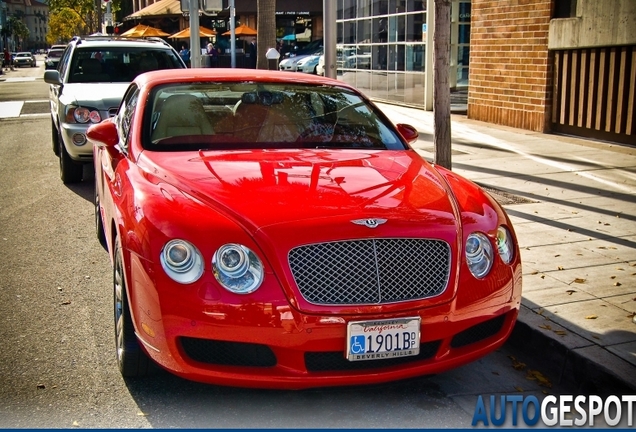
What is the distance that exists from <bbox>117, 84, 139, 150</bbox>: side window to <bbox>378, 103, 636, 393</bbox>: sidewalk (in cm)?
278

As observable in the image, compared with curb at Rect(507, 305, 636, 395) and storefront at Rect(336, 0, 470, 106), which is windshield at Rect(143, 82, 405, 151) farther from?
storefront at Rect(336, 0, 470, 106)

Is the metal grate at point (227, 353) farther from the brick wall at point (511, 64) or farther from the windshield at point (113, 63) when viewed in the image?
the brick wall at point (511, 64)

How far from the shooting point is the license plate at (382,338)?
3510 mm

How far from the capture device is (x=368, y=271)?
Result: 3.60 m

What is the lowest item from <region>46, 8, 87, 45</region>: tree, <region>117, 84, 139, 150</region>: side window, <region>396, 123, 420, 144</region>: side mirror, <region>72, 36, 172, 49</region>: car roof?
<region>396, 123, 420, 144</region>: side mirror

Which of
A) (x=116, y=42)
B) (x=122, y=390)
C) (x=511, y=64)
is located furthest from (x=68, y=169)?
(x=511, y=64)

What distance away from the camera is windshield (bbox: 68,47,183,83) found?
35.0ft

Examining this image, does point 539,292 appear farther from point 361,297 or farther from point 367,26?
point 367,26

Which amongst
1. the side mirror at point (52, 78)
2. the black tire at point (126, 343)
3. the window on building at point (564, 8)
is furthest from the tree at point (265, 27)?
the black tire at point (126, 343)

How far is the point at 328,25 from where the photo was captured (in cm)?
1147

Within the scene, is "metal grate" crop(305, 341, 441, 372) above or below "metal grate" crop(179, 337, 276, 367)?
below

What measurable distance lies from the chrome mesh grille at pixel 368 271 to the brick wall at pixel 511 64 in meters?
10.4

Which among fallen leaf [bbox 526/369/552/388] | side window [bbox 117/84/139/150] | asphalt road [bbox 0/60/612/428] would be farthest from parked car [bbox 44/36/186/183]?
fallen leaf [bbox 526/369/552/388]

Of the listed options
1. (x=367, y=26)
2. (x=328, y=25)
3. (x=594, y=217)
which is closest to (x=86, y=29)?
(x=367, y=26)
